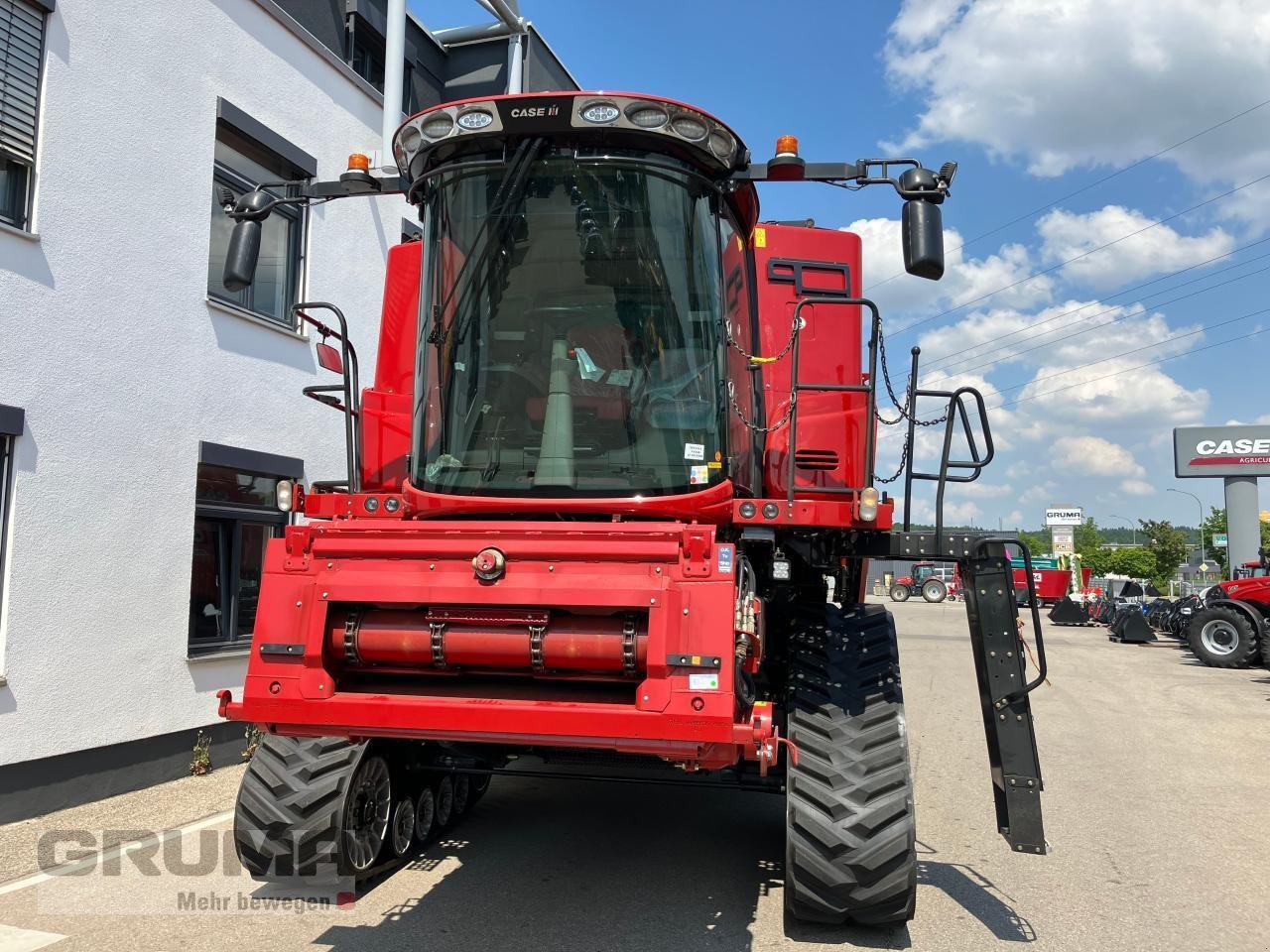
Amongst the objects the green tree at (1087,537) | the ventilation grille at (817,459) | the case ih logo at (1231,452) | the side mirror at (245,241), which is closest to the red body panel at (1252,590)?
the ventilation grille at (817,459)

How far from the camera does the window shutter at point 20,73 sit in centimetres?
606

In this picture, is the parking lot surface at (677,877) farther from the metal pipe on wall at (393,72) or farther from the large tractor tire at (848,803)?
the metal pipe on wall at (393,72)

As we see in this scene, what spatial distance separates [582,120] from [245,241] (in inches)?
71.8

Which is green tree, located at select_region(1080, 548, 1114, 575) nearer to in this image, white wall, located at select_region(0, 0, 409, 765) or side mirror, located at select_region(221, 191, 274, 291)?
white wall, located at select_region(0, 0, 409, 765)

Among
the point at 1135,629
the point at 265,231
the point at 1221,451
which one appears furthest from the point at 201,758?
the point at 1221,451

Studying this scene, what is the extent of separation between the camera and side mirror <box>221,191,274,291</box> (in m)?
4.60

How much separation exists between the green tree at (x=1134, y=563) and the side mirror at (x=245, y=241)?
197 feet

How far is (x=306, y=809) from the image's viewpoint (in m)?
4.31

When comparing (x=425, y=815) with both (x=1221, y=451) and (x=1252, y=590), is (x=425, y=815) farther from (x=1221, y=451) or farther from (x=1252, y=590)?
(x=1221, y=451)

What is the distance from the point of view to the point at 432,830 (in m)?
5.48

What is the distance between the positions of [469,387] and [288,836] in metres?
2.17

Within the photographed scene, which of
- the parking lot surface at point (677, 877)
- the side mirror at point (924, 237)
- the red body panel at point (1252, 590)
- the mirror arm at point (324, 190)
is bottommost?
the parking lot surface at point (677, 877)

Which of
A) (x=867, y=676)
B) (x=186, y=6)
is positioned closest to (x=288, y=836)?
(x=867, y=676)

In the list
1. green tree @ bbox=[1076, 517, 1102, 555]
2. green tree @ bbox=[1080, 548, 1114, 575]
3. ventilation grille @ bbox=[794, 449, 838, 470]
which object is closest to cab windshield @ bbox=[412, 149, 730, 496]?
ventilation grille @ bbox=[794, 449, 838, 470]
